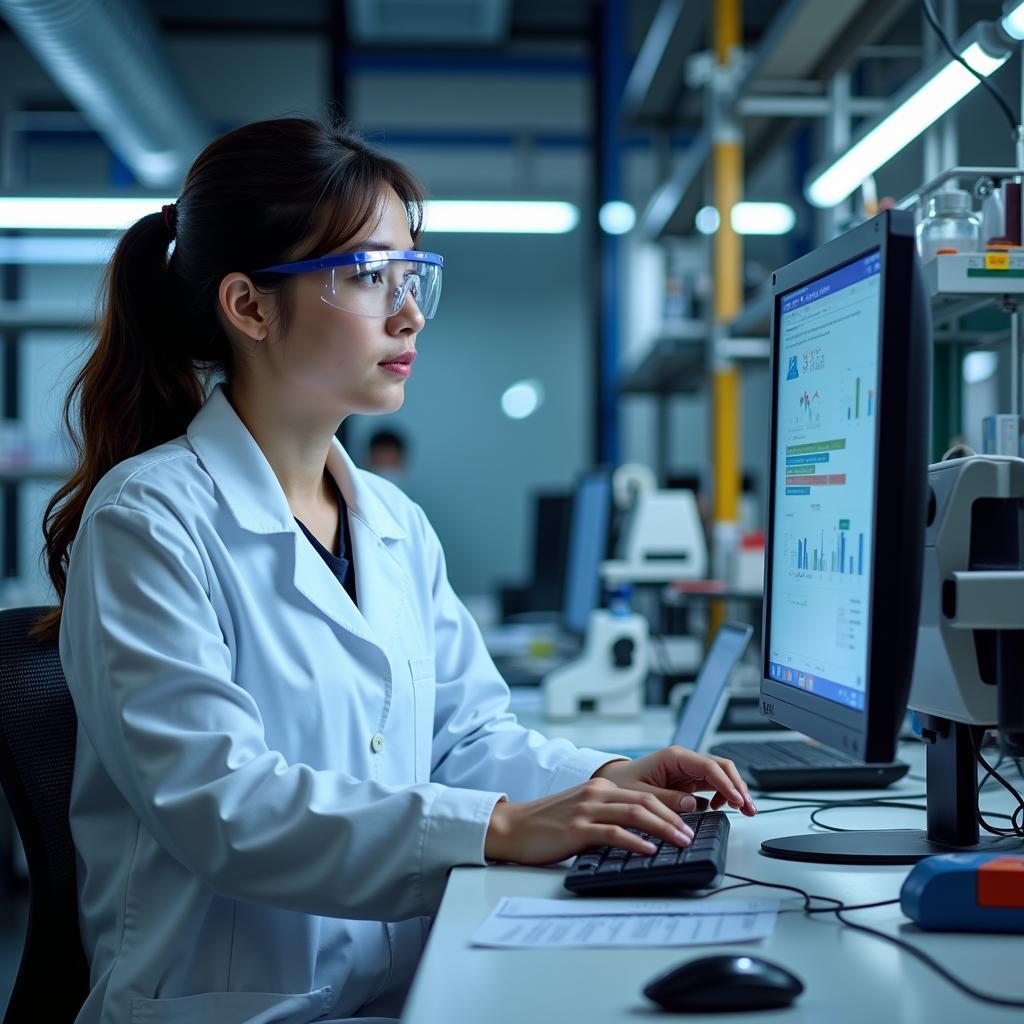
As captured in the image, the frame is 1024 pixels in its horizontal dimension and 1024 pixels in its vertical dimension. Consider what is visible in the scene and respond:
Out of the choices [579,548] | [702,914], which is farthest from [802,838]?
[579,548]

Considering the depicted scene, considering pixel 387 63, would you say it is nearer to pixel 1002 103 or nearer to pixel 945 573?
pixel 1002 103

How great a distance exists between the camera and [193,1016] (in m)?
1.14

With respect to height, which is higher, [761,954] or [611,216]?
[611,216]

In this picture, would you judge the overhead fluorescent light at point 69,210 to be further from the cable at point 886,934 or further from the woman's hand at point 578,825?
the cable at point 886,934

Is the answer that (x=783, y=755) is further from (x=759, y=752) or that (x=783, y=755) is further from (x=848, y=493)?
(x=848, y=493)

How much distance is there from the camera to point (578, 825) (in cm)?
105

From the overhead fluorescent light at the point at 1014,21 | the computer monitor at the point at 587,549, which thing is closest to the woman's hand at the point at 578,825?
the overhead fluorescent light at the point at 1014,21

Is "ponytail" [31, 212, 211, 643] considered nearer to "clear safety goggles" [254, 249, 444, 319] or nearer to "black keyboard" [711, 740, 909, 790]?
"clear safety goggles" [254, 249, 444, 319]

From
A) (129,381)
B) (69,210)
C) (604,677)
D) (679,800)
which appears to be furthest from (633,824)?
(69,210)

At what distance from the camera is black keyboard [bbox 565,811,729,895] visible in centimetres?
98

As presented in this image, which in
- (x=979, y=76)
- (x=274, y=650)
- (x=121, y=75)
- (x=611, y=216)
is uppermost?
(x=121, y=75)

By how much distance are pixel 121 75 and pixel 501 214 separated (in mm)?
→ 1948

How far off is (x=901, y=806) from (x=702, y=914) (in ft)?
1.84

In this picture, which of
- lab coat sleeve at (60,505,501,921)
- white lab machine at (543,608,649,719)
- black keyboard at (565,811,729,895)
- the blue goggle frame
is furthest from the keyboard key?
white lab machine at (543,608,649,719)
